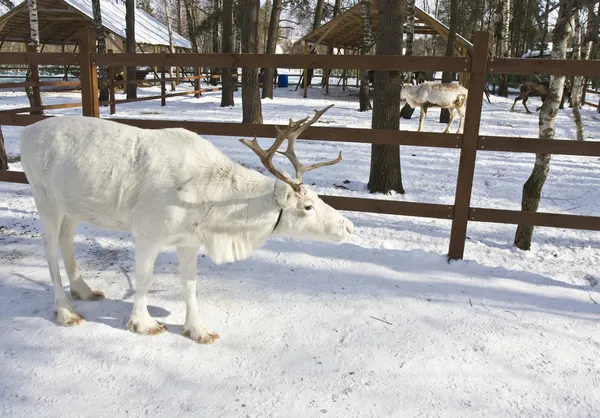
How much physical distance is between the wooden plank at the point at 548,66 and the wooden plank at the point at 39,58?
4063 millimetres

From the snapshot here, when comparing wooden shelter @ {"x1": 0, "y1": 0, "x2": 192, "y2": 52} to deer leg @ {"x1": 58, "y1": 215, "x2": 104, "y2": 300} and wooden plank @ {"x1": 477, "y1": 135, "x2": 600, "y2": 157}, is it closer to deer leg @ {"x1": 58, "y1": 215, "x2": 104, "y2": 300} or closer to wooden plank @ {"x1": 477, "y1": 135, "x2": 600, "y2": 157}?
deer leg @ {"x1": 58, "y1": 215, "x2": 104, "y2": 300}

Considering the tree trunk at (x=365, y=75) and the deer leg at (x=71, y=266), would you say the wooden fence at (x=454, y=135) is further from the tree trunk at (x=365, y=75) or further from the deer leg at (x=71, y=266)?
the tree trunk at (x=365, y=75)

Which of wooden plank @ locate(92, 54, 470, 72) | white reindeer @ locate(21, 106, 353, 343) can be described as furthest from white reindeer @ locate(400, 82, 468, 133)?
white reindeer @ locate(21, 106, 353, 343)

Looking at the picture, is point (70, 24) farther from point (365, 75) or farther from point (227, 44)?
point (365, 75)

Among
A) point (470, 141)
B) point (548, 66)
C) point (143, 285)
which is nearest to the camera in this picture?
point (143, 285)

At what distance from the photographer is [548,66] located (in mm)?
3770

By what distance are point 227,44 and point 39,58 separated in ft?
30.3

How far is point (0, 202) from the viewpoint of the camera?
5371 mm

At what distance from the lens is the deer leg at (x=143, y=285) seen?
2854mm

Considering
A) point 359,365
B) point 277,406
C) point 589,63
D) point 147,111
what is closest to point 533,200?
point 589,63

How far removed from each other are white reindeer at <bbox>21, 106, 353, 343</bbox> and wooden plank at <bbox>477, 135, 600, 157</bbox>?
176cm

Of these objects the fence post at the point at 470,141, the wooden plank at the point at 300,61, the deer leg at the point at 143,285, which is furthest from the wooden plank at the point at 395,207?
the deer leg at the point at 143,285

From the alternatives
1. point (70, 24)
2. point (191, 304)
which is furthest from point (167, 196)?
point (70, 24)

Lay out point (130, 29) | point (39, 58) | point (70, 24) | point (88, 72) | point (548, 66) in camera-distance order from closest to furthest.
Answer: point (548, 66) < point (88, 72) < point (39, 58) < point (130, 29) < point (70, 24)
